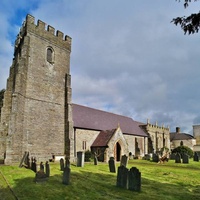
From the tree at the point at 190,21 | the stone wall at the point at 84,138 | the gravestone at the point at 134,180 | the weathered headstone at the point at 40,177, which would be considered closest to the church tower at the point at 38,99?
the stone wall at the point at 84,138

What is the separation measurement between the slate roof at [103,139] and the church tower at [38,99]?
15.8ft

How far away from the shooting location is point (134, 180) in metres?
11.4

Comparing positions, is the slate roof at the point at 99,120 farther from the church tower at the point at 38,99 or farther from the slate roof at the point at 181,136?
the slate roof at the point at 181,136

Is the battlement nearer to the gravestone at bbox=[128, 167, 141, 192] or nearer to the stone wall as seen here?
the stone wall

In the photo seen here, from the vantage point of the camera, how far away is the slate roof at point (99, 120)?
3052 centimetres

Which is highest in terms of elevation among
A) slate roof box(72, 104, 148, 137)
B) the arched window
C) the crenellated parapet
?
the crenellated parapet

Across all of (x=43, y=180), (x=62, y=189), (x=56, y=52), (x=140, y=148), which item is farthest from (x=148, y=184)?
(x=140, y=148)

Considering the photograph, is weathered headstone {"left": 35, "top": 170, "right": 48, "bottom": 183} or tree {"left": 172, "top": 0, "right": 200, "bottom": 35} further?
weathered headstone {"left": 35, "top": 170, "right": 48, "bottom": 183}

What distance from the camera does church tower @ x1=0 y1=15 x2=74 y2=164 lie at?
2052 cm

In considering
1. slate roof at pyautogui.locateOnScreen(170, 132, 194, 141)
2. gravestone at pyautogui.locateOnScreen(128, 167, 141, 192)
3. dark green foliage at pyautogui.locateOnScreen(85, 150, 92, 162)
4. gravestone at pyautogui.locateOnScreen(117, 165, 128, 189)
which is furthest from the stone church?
slate roof at pyautogui.locateOnScreen(170, 132, 194, 141)

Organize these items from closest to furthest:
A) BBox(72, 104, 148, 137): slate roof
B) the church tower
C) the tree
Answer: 1. the tree
2. the church tower
3. BBox(72, 104, 148, 137): slate roof

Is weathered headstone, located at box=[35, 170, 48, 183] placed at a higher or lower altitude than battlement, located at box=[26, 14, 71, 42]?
lower

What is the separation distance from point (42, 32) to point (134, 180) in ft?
68.0

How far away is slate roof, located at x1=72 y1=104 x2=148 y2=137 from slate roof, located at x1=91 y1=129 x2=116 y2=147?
59.6 inches
